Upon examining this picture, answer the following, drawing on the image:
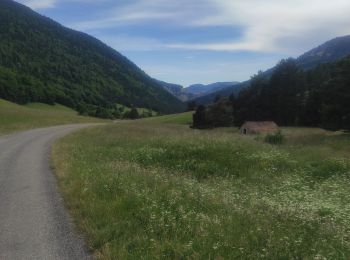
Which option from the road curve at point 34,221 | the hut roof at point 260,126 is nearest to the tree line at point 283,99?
the hut roof at point 260,126

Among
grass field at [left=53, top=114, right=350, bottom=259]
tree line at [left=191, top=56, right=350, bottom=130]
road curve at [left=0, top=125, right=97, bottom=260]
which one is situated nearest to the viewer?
grass field at [left=53, top=114, right=350, bottom=259]

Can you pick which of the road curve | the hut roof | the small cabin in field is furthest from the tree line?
the road curve

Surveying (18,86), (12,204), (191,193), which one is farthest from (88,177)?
(18,86)

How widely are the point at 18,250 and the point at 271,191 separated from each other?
8.11 meters

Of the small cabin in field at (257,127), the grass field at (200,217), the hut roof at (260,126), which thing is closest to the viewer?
the grass field at (200,217)

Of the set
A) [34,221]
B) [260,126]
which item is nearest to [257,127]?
[260,126]

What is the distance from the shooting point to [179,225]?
8828 mm

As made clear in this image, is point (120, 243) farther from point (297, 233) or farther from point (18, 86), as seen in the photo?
point (18, 86)

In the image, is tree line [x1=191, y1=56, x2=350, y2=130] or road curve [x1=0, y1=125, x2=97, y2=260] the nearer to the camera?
road curve [x1=0, y1=125, x2=97, y2=260]

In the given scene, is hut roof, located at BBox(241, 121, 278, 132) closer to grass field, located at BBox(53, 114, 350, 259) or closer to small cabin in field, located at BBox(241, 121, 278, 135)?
small cabin in field, located at BBox(241, 121, 278, 135)

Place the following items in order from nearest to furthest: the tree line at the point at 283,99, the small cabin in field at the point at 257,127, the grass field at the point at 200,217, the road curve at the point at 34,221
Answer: the grass field at the point at 200,217 → the road curve at the point at 34,221 → the small cabin in field at the point at 257,127 → the tree line at the point at 283,99

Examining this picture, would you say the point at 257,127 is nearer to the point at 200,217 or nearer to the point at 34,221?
the point at 34,221

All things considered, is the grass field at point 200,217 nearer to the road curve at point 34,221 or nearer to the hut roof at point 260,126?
the road curve at point 34,221

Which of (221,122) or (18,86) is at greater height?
(18,86)
